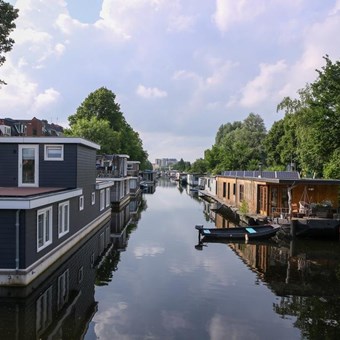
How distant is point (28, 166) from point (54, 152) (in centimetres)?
156

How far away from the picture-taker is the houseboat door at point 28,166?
2139 cm

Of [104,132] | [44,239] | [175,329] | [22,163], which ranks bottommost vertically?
[175,329]

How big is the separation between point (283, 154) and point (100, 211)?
38752mm

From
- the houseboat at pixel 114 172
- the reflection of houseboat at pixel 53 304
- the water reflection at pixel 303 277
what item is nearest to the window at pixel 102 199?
the water reflection at pixel 303 277

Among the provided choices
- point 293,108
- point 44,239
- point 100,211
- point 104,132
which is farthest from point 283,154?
point 44,239

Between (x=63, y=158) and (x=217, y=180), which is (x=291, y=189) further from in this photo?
(x=217, y=180)

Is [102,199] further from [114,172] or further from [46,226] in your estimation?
[46,226]

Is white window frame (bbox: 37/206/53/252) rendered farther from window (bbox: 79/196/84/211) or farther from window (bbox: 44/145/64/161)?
window (bbox: 79/196/84/211)

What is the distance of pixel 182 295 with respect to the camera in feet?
46.3

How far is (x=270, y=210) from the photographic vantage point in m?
31.0

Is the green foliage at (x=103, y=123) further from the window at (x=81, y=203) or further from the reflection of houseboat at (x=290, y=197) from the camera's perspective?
the window at (x=81, y=203)

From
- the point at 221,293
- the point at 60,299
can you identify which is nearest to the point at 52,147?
the point at 60,299

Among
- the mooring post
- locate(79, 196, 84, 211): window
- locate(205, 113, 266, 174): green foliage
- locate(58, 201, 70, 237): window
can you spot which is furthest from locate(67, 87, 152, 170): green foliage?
locate(58, 201, 70, 237): window

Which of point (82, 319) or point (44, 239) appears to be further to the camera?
point (44, 239)
